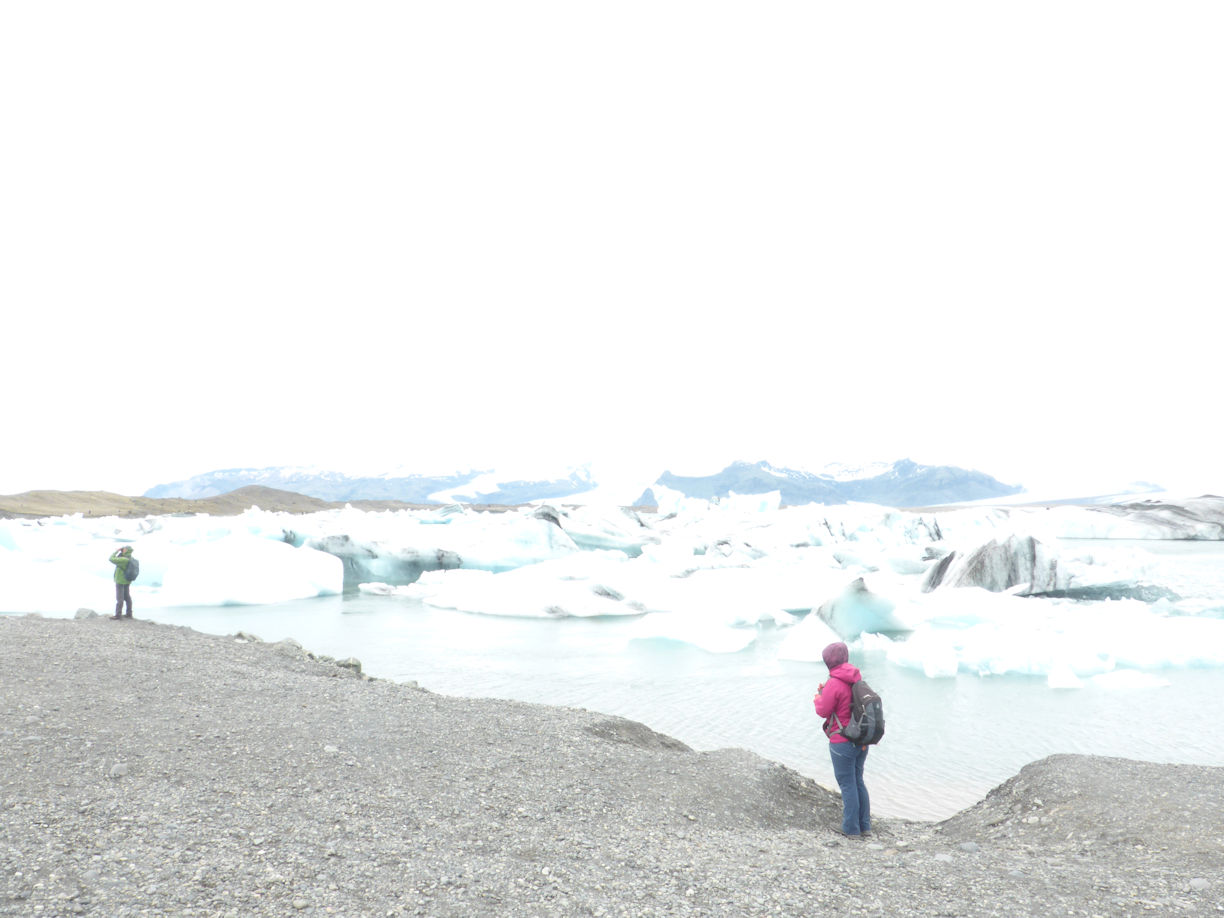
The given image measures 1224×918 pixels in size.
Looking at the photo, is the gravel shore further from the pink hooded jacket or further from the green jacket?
the green jacket

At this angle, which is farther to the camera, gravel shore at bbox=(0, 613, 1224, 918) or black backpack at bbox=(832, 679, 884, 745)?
black backpack at bbox=(832, 679, 884, 745)

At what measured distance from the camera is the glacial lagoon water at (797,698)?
6.31 metres

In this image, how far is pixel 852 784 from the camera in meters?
4.11

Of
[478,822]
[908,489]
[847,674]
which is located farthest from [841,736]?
[908,489]

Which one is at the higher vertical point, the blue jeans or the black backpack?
the black backpack

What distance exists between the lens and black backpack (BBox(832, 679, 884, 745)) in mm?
3877

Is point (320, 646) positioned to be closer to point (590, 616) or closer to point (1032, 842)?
point (590, 616)

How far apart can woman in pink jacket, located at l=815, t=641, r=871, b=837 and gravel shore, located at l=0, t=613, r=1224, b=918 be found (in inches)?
7.9

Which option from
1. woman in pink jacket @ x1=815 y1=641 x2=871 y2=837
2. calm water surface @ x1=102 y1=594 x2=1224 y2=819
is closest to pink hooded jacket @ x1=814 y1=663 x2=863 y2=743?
woman in pink jacket @ x1=815 y1=641 x2=871 y2=837

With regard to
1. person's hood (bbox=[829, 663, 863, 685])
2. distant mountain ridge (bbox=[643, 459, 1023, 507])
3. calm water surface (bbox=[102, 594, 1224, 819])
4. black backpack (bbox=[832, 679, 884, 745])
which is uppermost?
person's hood (bbox=[829, 663, 863, 685])

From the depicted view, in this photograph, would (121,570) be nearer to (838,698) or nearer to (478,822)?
(478,822)

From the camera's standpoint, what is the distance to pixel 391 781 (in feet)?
13.4

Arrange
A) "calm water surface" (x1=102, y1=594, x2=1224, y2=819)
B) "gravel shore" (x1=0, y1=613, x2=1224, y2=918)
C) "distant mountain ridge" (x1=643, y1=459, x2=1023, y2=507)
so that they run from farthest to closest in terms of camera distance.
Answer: "distant mountain ridge" (x1=643, y1=459, x2=1023, y2=507) < "calm water surface" (x1=102, y1=594, x2=1224, y2=819) < "gravel shore" (x1=0, y1=613, x2=1224, y2=918)

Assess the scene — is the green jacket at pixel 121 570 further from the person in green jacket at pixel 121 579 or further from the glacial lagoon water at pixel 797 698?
the glacial lagoon water at pixel 797 698
